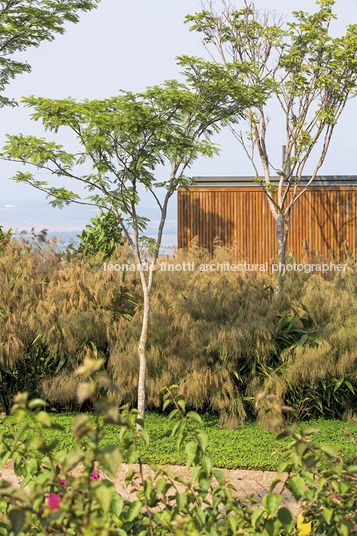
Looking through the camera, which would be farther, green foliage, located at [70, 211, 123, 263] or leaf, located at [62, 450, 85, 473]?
green foliage, located at [70, 211, 123, 263]

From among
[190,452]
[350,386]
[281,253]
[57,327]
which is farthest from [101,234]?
[190,452]

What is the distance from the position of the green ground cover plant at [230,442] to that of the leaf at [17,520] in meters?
2.50

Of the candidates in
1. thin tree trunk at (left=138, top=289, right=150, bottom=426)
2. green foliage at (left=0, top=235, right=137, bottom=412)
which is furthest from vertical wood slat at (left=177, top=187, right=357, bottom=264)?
thin tree trunk at (left=138, top=289, right=150, bottom=426)

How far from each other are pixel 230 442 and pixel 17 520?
10.5 ft

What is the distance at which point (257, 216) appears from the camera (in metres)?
11.4

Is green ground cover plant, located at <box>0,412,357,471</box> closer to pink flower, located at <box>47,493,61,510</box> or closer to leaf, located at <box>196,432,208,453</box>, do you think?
leaf, located at <box>196,432,208,453</box>

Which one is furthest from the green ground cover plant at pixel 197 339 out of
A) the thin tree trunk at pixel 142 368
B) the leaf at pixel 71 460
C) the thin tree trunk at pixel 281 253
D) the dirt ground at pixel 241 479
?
the leaf at pixel 71 460

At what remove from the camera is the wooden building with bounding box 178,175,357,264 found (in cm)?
1140

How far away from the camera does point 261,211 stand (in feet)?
37.3

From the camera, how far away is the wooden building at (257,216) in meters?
11.4

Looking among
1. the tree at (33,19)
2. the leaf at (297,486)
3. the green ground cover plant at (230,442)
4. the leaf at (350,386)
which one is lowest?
the green ground cover plant at (230,442)

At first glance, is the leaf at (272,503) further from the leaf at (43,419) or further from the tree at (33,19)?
the tree at (33,19)

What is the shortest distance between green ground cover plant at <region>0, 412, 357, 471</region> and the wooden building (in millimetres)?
7007

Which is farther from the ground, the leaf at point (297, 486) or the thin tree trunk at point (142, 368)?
the leaf at point (297, 486)
